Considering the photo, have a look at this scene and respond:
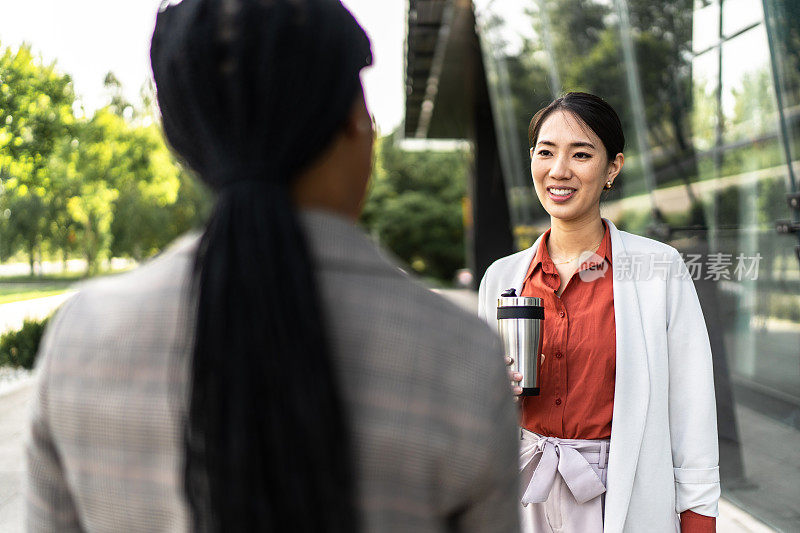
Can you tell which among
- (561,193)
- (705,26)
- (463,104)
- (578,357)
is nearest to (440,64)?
(463,104)

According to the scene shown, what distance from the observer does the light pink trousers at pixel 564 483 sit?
2113 millimetres

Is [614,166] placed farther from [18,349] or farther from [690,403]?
[18,349]

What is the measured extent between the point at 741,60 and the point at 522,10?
5.80 m

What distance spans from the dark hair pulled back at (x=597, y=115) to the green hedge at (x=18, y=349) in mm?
10350

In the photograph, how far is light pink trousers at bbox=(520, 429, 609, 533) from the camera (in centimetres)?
211

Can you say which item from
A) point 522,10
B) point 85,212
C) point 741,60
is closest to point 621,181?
point 741,60

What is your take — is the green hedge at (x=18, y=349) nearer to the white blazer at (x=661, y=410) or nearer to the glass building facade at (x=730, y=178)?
the glass building facade at (x=730, y=178)

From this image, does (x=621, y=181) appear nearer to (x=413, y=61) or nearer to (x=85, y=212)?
(x=413, y=61)

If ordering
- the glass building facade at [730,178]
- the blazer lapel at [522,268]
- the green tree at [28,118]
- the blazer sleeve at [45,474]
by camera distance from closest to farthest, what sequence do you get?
the blazer sleeve at [45,474] → the blazer lapel at [522,268] → the glass building facade at [730,178] → the green tree at [28,118]

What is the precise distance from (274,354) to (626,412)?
1489 millimetres

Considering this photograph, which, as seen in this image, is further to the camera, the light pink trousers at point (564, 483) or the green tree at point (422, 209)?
the green tree at point (422, 209)

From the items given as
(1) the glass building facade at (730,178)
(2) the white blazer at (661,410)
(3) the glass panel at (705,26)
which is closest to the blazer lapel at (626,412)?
(2) the white blazer at (661,410)

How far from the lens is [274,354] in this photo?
86 cm

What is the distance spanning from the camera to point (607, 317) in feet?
7.38
